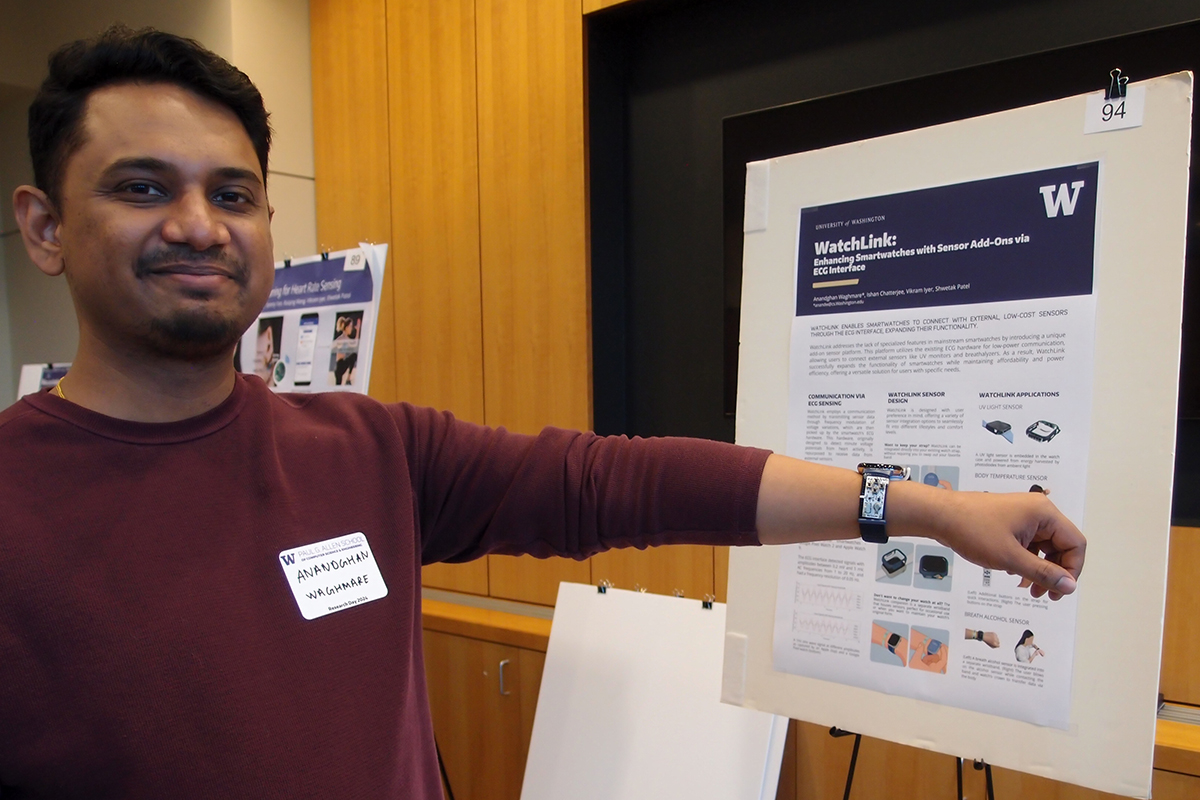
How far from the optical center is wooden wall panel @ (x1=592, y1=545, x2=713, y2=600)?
253 centimetres

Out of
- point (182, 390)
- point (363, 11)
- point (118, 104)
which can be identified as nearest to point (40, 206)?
point (118, 104)

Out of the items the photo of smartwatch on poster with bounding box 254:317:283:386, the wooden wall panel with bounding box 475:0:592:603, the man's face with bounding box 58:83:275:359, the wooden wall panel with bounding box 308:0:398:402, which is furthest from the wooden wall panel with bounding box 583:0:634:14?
Result: the man's face with bounding box 58:83:275:359

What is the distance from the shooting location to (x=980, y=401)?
1.31 metres

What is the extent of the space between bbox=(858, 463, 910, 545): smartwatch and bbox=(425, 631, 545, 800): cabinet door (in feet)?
6.03

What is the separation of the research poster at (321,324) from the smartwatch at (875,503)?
1.51m

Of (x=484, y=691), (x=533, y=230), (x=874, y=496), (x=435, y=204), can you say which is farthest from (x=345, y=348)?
(x=874, y=496)

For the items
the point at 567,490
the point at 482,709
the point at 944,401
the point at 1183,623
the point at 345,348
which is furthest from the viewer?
the point at 482,709

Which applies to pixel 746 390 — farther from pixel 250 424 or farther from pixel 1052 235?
pixel 250 424

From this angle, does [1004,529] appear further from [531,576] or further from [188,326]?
[531,576]

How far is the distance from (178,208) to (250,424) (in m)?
0.28

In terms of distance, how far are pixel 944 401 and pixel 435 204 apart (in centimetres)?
225

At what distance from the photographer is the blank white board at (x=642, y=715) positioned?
1.81m

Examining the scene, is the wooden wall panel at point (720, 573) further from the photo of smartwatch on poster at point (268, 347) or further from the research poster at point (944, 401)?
the photo of smartwatch on poster at point (268, 347)

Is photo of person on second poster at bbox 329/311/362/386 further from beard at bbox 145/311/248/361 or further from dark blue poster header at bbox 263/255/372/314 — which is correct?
beard at bbox 145/311/248/361
